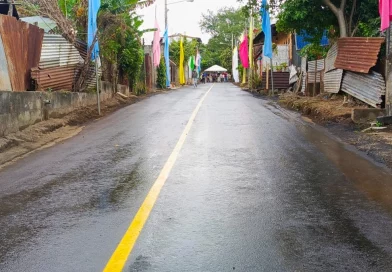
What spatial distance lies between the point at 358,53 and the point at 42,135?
956cm

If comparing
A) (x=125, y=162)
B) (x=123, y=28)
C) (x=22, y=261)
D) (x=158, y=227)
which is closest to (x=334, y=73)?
(x=123, y=28)

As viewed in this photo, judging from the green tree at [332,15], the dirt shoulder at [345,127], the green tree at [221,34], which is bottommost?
the dirt shoulder at [345,127]

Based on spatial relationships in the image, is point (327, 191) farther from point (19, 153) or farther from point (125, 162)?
point (19, 153)

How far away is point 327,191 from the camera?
6.17 m

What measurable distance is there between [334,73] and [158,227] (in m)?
13.3

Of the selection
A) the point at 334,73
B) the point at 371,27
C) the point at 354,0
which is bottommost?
the point at 334,73

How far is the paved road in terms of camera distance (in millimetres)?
4012

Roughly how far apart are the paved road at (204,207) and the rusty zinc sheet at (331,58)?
7.54 m

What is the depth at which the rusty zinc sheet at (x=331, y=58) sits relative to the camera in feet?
54.4

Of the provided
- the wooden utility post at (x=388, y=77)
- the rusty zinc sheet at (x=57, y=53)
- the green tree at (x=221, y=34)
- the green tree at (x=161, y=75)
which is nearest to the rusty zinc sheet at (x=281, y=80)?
the green tree at (x=161, y=75)

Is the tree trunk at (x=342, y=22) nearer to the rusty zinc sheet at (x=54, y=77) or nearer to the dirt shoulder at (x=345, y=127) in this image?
the dirt shoulder at (x=345, y=127)

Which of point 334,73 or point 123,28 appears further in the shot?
point 123,28

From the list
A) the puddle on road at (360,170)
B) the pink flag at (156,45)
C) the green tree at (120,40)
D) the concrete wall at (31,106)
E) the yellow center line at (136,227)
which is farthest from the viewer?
the pink flag at (156,45)

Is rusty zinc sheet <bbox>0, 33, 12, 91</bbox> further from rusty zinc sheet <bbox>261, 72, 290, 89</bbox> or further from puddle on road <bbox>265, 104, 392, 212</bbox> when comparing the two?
rusty zinc sheet <bbox>261, 72, 290, 89</bbox>
